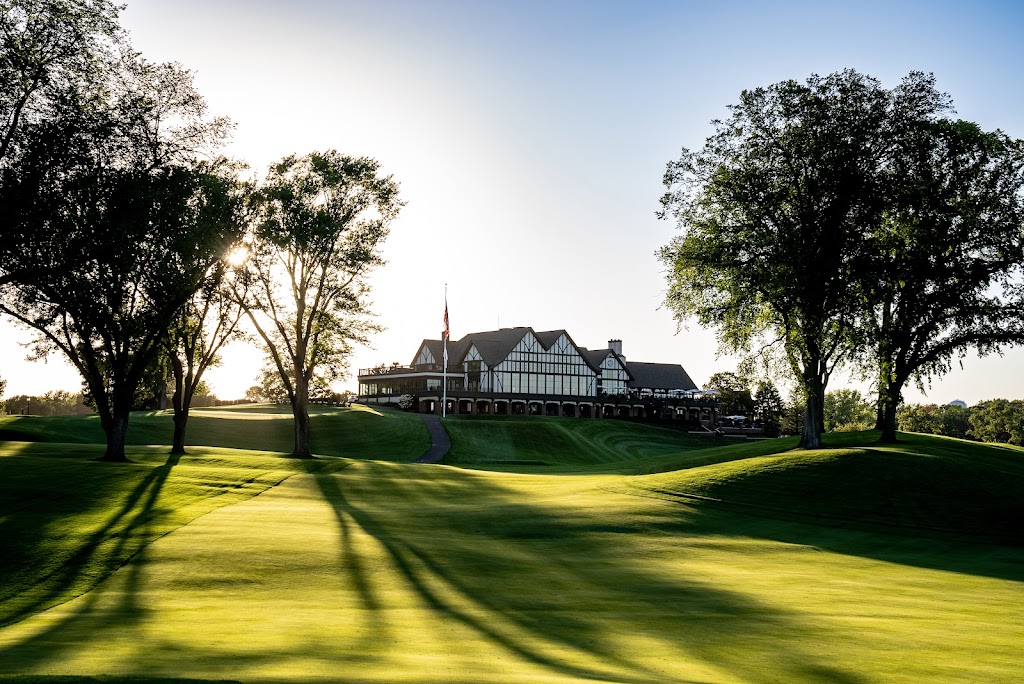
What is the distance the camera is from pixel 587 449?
8044 cm

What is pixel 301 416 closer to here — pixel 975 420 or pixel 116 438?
pixel 116 438

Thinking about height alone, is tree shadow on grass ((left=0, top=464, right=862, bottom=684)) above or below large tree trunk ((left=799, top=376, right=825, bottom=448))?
below

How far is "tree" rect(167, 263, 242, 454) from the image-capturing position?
41844 millimetres

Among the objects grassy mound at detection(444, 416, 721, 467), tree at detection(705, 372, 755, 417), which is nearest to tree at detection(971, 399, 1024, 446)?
tree at detection(705, 372, 755, 417)

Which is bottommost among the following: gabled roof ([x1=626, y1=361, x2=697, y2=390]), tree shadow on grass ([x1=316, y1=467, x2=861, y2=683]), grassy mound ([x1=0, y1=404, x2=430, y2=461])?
tree shadow on grass ([x1=316, y1=467, x2=861, y2=683])

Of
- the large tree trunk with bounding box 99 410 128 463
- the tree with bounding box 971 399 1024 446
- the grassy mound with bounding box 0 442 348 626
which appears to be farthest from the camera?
the tree with bounding box 971 399 1024 446

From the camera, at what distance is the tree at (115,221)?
29.1 meters

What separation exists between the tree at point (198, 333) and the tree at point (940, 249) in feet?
114

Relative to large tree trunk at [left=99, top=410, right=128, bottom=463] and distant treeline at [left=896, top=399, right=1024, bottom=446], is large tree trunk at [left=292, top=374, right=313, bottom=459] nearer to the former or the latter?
large tree trunk at [left=99, top=410, right=128, bottom=463]

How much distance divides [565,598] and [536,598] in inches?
26.1

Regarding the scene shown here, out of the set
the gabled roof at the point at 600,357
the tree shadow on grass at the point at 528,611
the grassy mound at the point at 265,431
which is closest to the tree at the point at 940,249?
the tree shadow on grass at the point at 528,611

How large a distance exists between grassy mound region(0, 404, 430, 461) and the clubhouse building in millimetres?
23212

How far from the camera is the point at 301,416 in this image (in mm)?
50219

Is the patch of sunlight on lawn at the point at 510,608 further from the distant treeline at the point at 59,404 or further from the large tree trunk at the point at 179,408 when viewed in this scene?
the distant treeline at the point at 59,404
